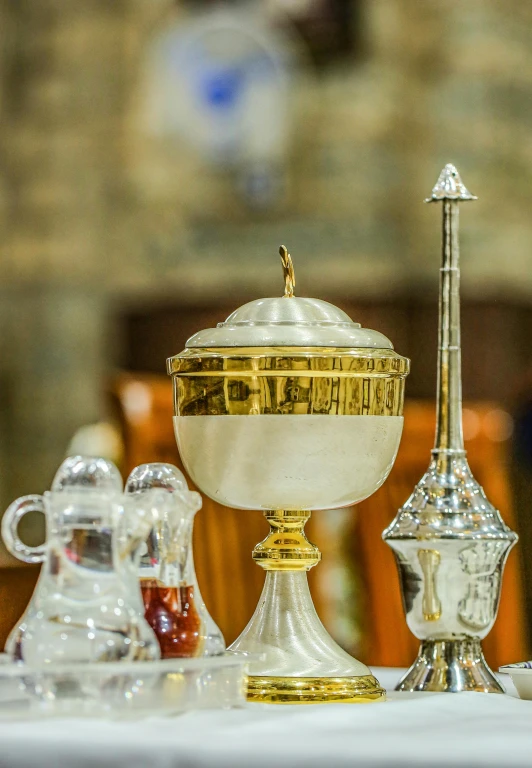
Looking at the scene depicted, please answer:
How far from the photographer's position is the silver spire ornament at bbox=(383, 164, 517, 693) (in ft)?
2.98

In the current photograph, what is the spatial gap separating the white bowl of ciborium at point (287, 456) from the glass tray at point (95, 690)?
0.59ft

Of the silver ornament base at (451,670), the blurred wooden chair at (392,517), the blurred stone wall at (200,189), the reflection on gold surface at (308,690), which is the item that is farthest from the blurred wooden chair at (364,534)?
the blurred stone wall at (200,189)

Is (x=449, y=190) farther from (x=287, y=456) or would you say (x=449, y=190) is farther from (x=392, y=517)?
(x=392, y=517)

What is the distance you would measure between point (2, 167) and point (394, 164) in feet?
4.74

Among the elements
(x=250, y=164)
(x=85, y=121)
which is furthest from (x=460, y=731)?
(x=85, y=121)

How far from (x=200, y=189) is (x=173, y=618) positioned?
3.88 m

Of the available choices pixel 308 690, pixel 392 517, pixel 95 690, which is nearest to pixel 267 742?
pixel 95 690

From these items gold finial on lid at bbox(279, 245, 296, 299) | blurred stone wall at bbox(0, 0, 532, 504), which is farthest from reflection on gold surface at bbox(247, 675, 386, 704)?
blurred stone wall at bbox(0, 0, 532, 504)

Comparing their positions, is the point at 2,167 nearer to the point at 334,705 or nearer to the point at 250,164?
the point at 250,164

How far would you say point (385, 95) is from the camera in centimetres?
435

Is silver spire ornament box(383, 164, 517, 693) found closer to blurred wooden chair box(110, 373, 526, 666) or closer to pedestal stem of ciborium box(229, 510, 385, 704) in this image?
pedestal stem of ciborium box(229, 510, 385, 704)

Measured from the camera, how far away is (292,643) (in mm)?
853

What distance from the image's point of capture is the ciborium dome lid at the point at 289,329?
852mm

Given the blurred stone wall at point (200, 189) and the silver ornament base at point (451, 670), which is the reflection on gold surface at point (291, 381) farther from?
the blurred stone wall at point (200, 189)
